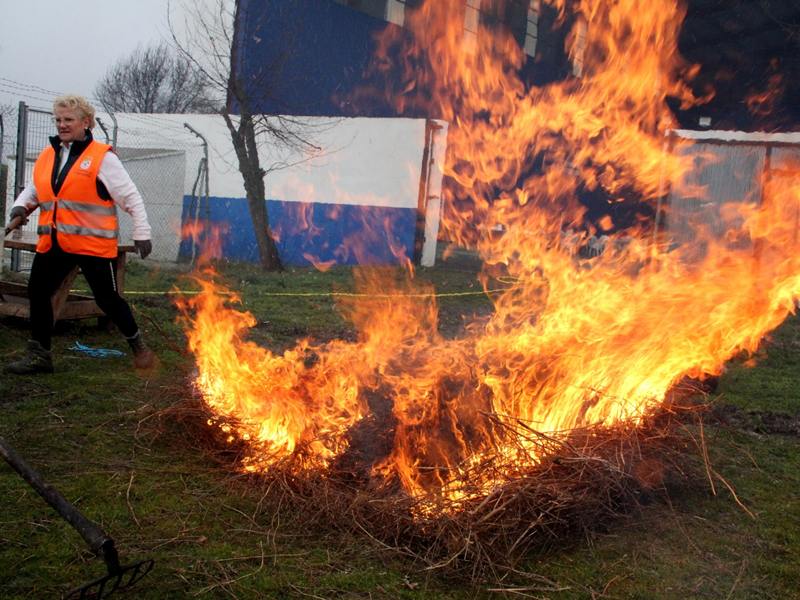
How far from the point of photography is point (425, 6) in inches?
906

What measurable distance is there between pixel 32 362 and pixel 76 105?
1.98m

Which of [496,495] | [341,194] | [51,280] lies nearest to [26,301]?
[51,280]

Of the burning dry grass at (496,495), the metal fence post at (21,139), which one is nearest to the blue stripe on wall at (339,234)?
the metal fence post at (21,139)

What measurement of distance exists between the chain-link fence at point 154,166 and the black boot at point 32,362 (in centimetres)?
487

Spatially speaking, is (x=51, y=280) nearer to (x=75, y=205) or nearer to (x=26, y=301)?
(x=75, y=205)

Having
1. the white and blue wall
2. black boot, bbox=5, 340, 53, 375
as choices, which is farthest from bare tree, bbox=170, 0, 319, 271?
black boot, bbox=5, 340, 53, 375

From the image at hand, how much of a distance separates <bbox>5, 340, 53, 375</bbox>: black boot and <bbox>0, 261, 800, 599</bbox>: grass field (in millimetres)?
99

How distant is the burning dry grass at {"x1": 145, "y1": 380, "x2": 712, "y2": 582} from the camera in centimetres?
327

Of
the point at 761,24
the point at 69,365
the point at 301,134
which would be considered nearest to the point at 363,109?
the point at 301,134

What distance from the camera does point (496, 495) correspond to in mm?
3447

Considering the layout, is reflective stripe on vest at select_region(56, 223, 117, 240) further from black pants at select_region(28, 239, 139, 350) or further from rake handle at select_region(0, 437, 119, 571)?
rake handle at select_region(0, 437, 119, 571)

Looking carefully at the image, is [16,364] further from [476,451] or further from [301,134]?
[301,134]

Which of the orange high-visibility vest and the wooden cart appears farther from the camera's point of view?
the wooden cart

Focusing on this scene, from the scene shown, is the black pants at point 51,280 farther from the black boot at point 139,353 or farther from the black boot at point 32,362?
the black boot at point 139,353
